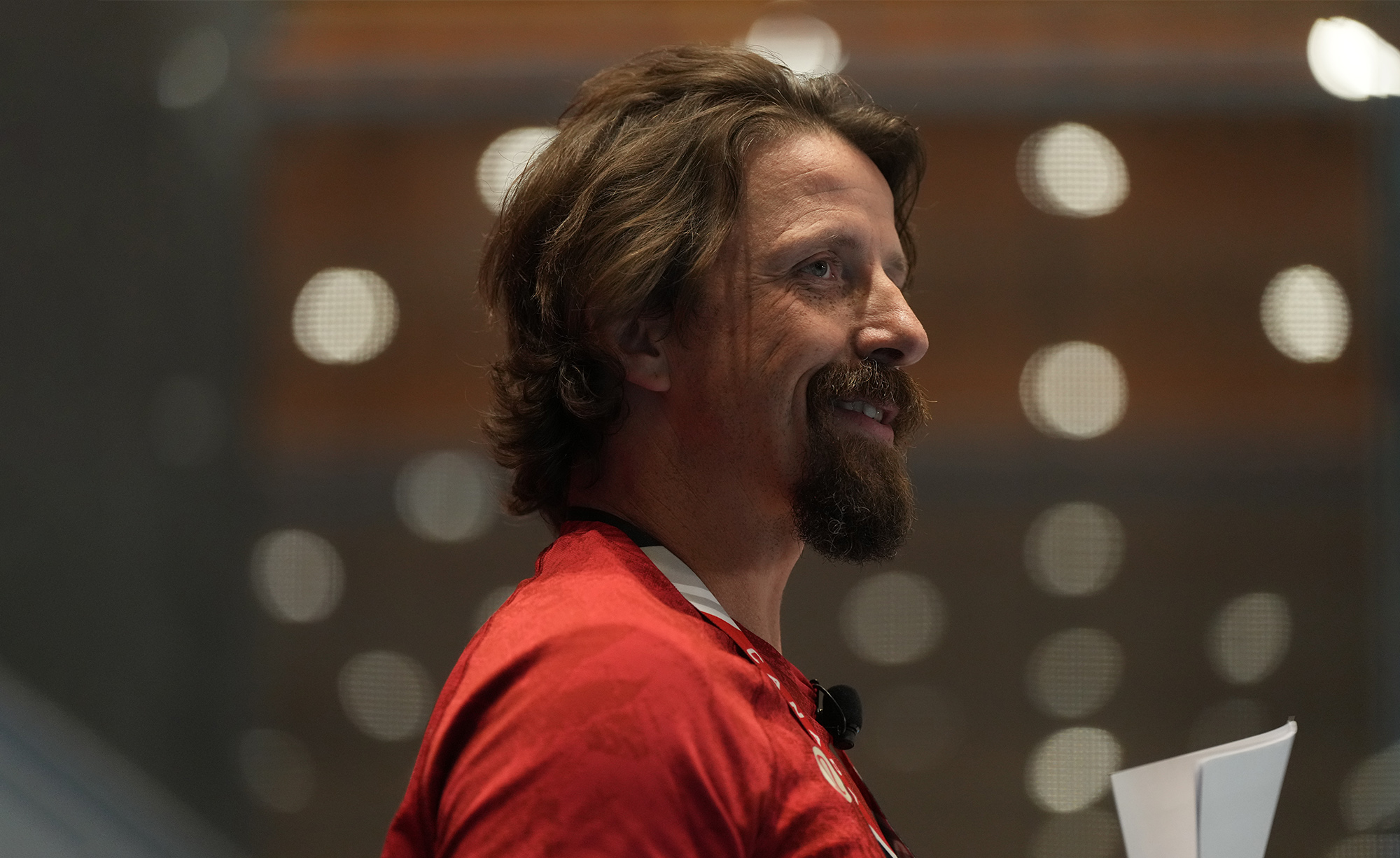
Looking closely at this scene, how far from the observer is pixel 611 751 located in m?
0.83

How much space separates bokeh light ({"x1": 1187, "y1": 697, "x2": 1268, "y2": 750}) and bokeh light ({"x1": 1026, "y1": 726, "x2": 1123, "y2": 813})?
0.68ft

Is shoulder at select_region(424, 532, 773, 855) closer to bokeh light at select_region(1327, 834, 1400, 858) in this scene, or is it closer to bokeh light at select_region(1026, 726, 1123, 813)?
bokeh light at select_region(1026, 726, 1123, 813)

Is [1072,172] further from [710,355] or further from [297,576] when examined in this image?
[297,576]

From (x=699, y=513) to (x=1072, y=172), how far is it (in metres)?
2.25

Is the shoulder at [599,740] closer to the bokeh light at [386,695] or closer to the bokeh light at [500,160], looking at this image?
the bokeh light at [386,695]

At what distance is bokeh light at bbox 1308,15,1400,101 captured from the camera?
3.06 meters

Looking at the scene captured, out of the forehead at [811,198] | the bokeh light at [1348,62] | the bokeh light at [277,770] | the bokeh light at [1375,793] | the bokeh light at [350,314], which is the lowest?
the bokeh light at [277,770]

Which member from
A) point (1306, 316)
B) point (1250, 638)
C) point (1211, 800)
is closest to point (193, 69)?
point (1211, 800)

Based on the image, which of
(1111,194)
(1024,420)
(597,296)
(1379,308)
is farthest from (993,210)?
(597,296)

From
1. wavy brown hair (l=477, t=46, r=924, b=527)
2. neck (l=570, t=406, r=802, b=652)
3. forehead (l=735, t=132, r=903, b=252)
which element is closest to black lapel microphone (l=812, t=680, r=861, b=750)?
neck (l=570, t=406, r=802, b=652)

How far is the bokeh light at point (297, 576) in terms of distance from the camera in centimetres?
303

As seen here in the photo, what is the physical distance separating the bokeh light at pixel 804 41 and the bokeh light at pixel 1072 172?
57cm

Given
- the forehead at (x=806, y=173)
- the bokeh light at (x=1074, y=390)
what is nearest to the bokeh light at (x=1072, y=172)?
the bokeh light at (x=1074, y=390)

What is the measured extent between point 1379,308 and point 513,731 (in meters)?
2.91
